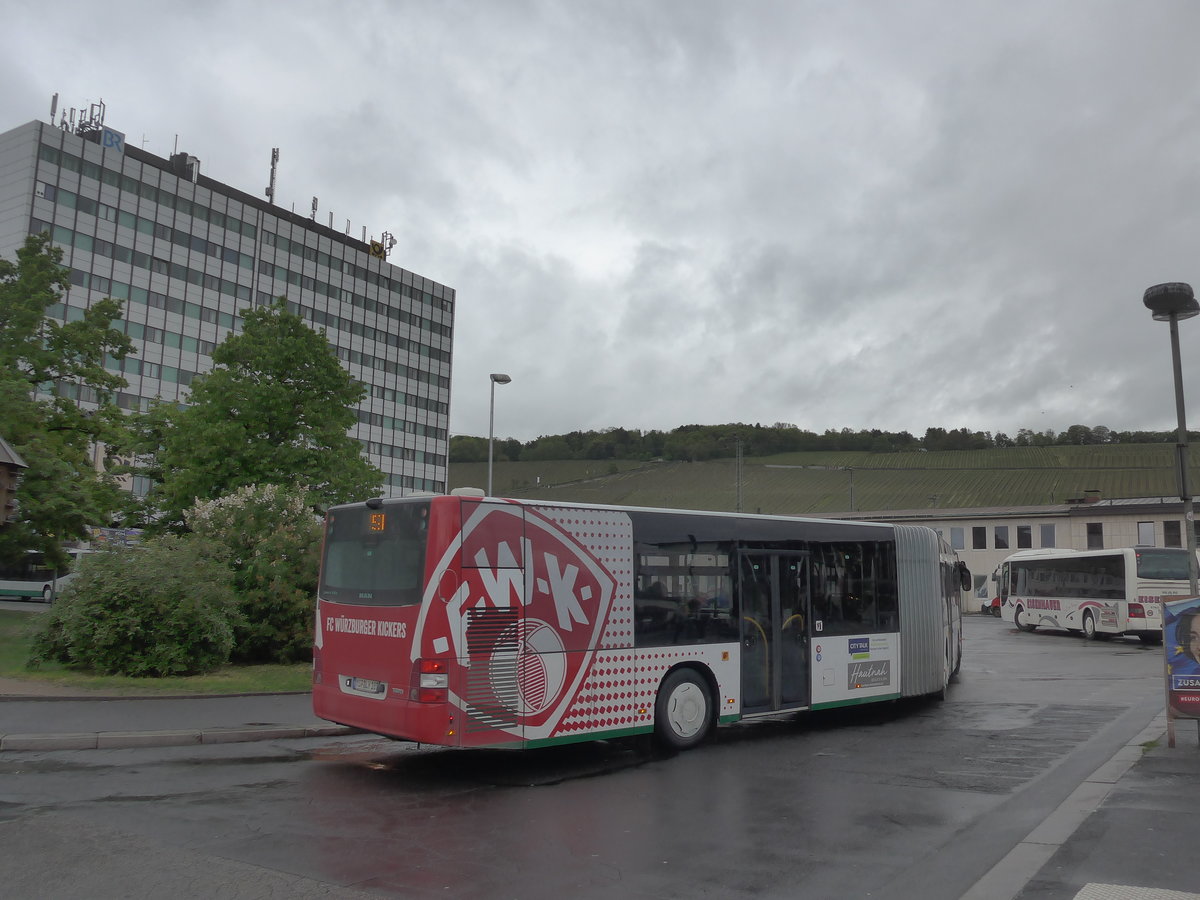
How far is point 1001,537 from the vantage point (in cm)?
6850

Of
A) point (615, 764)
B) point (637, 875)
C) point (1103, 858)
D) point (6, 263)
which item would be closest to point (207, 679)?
point (615, 764)

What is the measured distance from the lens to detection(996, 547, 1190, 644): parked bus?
3009 centimetres

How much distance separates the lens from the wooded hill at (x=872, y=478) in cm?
7844

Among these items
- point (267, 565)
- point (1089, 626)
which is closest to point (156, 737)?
point (267, 565)

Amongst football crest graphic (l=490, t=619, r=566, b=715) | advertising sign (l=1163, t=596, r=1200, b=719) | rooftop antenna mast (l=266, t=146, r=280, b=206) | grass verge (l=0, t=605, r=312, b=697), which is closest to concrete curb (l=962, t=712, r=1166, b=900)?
advertising sign (l=1163, t=596, r=1200, b=719)

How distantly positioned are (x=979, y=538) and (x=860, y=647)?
2411 inches

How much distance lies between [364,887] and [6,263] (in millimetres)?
29576

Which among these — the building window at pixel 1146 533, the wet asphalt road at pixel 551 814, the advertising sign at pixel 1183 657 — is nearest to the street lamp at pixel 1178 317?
the advertising sign at pixel 1183 657

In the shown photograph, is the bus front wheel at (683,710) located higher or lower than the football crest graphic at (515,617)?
lower

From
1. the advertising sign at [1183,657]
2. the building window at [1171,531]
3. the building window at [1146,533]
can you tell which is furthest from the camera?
the building window at [1146,533]

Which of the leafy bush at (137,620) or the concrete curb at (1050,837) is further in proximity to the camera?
the leafy bush at (137,620)

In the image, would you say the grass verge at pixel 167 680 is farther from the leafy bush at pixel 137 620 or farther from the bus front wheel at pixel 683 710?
the bus front wheel at pixel 683 710

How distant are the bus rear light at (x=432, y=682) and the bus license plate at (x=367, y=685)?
62 centimetres

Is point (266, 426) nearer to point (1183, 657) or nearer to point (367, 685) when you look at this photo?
point (367, 685)
